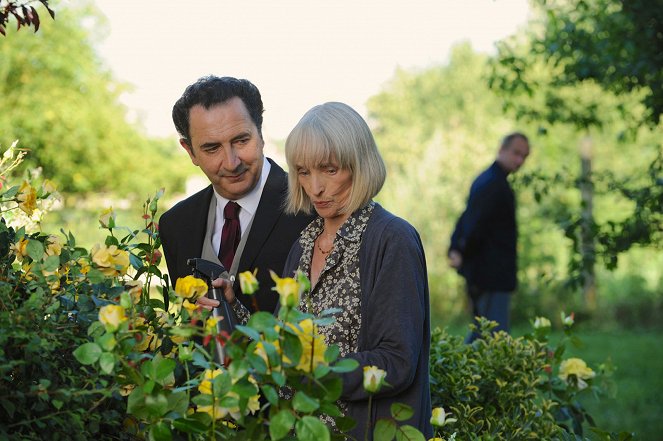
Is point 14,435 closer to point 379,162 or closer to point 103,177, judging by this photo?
point 379,162

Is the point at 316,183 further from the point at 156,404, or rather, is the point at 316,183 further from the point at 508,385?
the point at 508,385

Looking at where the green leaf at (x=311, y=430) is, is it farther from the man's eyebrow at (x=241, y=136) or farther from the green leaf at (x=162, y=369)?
the man's eyebrow at (x=241, y=136)

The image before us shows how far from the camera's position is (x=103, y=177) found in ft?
88.5

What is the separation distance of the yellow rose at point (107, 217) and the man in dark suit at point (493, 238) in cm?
516

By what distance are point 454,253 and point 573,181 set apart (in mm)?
2223

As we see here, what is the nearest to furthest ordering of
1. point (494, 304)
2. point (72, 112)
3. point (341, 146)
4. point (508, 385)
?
point (341, 146)
point (508, 385)
point (494, 304)
point (72, 112)

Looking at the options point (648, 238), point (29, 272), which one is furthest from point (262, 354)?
point (648, 238)

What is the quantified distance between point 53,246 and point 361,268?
77 cm

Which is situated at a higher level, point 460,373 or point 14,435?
point 14,435

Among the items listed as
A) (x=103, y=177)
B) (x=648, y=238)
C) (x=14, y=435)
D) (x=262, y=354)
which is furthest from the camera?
(x=103, y=177)

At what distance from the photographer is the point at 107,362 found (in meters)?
1.71

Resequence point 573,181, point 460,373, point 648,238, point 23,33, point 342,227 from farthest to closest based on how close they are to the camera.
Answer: point 23,33 → point 573,181 → point 648,238 → point 460,373 → point 342,227

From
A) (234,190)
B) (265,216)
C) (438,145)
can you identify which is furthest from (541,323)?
(438,145)

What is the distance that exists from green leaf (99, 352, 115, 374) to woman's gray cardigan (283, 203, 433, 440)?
67cm
